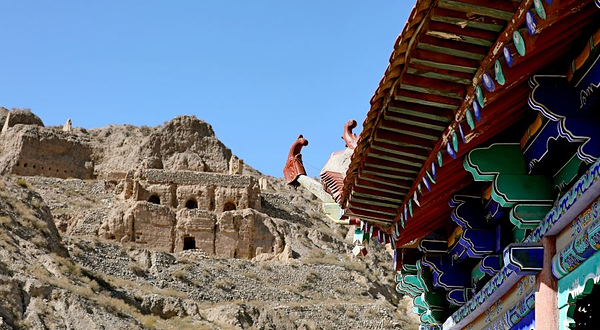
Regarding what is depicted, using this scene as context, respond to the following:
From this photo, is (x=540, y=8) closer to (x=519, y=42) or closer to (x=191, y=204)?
(x=519, y=42)

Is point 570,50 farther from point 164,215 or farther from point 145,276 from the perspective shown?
point 164,215

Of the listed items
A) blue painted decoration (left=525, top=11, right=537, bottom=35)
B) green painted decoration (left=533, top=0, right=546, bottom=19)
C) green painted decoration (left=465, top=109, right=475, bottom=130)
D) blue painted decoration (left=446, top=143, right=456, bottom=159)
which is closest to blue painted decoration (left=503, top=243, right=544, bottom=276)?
blue painted decoration (left=446, top=143, right=456, bottom=159)

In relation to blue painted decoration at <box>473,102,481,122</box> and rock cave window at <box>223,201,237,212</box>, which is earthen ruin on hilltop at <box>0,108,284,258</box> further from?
blue painted decoration at <box>473,102,481,122</box>

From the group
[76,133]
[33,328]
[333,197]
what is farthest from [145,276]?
[333,197]

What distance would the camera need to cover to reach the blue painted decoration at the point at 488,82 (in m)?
5.00

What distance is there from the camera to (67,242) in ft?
132

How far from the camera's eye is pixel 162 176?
168ft

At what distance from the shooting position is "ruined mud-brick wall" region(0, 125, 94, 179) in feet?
185

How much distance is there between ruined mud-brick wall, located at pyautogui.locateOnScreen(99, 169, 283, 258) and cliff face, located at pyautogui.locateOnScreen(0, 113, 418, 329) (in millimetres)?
65

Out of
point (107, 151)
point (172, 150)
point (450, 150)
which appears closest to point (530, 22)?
point (450, 150)

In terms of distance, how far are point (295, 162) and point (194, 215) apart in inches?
1508

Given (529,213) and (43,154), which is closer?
(529,213)

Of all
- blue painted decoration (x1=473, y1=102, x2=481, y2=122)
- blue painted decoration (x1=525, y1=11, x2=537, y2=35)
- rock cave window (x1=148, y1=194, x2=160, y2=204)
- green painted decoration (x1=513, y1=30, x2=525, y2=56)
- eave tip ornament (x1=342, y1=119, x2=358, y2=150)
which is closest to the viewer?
blue painted decoration (x1=525, y1=11, x2=537, y2=35)

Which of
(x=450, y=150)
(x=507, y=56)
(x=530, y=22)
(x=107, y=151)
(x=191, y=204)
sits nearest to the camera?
(x=530, y=22)
